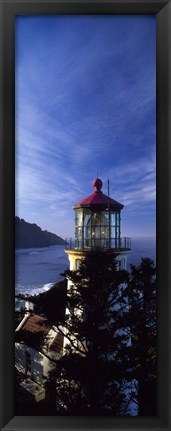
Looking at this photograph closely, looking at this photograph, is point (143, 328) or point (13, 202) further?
point (143, 328)

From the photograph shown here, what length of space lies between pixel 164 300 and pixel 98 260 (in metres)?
0.37

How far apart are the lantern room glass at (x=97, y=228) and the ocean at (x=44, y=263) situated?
0.10 m

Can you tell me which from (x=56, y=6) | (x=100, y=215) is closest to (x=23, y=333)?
(x=100, y=215)

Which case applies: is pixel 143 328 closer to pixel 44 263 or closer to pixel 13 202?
pixel 44 263

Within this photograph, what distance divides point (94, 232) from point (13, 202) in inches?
21.8

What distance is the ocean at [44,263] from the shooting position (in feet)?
3.39

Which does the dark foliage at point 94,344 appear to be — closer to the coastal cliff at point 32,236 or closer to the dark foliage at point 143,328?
the dark foliage at point 143,328

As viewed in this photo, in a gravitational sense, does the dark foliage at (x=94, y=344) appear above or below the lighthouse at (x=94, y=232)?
below

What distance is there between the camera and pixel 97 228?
1.38 meters

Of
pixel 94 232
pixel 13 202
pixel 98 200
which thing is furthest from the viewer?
pixel 94 232

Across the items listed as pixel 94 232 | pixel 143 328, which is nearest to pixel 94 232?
pixel 94 232

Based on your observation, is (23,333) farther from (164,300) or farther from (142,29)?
(142,29)

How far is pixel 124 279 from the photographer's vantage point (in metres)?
1.15

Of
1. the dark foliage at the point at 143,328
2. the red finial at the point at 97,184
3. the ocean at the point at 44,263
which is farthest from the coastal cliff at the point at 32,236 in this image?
the dark foliage at the point at 143,328
